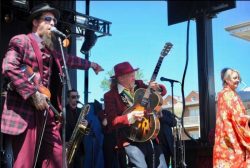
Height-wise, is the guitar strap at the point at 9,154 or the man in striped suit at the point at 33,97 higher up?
the man in striped suit at the point at 33,97

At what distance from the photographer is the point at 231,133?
436 cm

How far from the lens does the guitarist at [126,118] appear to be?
4.04m

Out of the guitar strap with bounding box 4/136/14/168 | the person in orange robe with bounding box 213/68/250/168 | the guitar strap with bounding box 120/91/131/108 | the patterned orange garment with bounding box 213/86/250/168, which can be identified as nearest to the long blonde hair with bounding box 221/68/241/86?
the person in orange robe with bounding box 213/68/250/168

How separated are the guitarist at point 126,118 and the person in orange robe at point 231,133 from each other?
2.21 feet

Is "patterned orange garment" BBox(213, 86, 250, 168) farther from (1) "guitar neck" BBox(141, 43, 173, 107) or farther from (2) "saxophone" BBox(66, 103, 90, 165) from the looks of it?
(2) "saxophone" BBox(66, 103, 90, 165)

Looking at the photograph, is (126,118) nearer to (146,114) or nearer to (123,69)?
(146,114)

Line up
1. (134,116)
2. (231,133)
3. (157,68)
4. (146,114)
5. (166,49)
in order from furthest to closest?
(166,49), (157,68), (231,133), (146,114), (134,116)

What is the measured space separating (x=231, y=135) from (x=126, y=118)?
1222mm

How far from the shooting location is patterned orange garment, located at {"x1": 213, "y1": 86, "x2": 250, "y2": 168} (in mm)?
4305

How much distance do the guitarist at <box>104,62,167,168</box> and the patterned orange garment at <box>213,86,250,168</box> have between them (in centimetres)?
67

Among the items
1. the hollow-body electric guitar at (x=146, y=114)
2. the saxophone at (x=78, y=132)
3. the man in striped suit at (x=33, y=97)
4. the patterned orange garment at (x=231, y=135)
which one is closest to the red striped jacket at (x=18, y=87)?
the man in striped suit at (x=33, y=97)

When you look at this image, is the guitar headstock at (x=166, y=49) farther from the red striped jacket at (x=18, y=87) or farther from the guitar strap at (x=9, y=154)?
the guitar strap at (x=9, y=154)

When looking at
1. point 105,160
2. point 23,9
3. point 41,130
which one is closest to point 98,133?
point 105,160

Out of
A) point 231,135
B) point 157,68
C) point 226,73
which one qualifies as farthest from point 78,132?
point 226,73
